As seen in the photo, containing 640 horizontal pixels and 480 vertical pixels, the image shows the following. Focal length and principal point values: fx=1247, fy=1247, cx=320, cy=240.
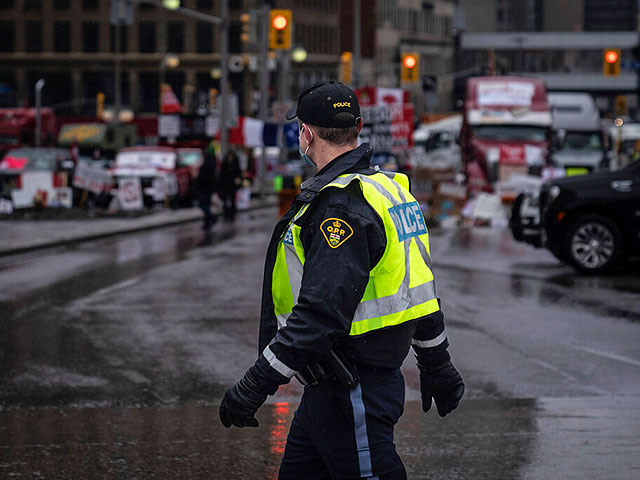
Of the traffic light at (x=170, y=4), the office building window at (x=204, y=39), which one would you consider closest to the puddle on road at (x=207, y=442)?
the traffic light at (x=170, y=4)

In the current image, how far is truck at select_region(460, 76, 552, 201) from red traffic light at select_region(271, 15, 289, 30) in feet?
19.2

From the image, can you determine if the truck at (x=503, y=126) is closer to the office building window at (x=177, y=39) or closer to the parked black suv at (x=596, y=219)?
the parked black suv at (x=596, y=219)

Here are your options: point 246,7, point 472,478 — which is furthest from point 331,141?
point 246,7

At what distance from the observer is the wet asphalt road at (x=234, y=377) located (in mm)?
6383

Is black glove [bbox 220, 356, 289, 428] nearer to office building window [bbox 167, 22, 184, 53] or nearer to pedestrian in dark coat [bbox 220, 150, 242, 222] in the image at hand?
pedestrian in dark coat [bbox 220, 150, 242, 222]

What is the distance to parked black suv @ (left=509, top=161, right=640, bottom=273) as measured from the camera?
51.4 ft

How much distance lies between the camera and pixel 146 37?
10475 cm

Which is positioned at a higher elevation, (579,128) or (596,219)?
(579,128)

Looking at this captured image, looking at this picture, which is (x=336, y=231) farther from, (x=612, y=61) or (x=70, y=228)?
(x=612, y=61)

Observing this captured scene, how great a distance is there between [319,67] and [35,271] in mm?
100563

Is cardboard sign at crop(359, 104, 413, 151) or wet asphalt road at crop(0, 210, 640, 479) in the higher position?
cardboard sign at crop(359, 104, 413, 151)

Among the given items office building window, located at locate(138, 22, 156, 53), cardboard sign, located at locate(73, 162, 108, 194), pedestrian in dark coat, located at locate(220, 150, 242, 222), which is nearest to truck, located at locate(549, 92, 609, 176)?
pedestrian in dark coat, located at locate(220, 150, 242, 222)

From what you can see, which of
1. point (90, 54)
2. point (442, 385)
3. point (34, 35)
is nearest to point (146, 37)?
point (90, 54)

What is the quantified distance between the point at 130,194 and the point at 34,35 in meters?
77.1
